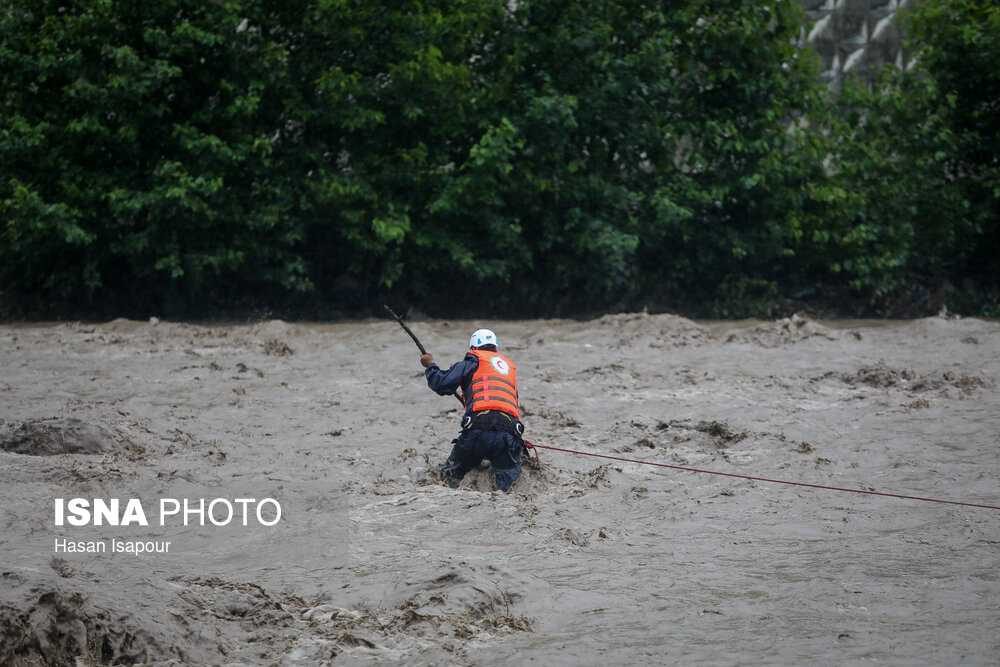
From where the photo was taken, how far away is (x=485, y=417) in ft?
33.5

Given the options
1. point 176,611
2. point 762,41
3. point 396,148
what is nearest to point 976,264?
point 762,41

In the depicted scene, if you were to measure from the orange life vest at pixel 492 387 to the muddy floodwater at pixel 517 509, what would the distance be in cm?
67

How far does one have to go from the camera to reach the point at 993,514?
31.2 ft

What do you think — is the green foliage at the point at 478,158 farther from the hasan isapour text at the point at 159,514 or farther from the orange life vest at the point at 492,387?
the hasan isapour text at the point at 159,514

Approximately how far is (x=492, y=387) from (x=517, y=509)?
4.24 ft

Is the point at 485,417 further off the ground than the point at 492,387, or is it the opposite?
the point at 492,387

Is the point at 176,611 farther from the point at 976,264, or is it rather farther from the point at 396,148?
the point at 976,264

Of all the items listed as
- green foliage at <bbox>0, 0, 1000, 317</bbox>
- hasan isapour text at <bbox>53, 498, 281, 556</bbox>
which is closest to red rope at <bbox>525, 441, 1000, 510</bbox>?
hasan isapour text at <bbox>53, 498, 281, 556</bbox>

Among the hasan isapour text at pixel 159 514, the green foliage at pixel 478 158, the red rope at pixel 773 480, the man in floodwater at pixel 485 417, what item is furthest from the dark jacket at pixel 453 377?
the green foliage at pixel 478 158

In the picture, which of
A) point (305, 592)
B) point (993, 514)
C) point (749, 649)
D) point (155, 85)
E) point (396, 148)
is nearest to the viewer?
point (749, 649)

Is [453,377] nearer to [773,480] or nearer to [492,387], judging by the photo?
[492,387]

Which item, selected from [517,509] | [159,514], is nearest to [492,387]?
[517,509]

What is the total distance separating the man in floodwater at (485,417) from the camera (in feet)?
33.5

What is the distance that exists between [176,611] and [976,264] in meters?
20.2
